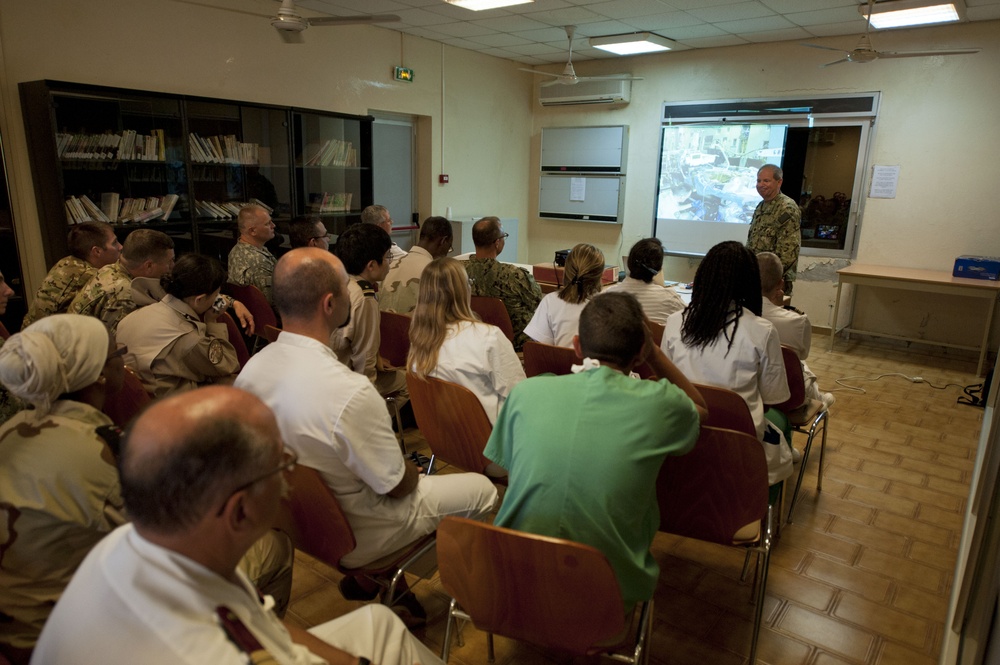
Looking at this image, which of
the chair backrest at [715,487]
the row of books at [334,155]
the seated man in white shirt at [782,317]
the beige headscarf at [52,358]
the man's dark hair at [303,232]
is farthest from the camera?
the row of books at [334,155]

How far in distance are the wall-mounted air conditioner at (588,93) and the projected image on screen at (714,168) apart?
0.67 meters

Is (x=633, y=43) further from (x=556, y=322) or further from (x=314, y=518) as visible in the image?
(x=314, y=518)

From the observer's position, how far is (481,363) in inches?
91.0

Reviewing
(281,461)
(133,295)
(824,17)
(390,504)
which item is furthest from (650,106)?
(281,461)

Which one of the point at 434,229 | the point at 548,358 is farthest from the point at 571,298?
the point at 434,229

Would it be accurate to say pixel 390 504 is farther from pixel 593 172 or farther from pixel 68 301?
pixel 593 172

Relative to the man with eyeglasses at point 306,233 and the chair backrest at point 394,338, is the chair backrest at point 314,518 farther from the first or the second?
the man with eyeglasses at point 306,233

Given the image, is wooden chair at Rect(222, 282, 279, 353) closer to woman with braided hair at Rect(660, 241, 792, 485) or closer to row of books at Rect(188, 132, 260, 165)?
row of books at Rect(188, 132, 260, 165)

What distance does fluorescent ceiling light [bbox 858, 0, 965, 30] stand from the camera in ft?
14.7

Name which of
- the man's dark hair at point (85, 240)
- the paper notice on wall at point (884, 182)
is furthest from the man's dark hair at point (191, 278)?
the paper notice on wall at point (884, 182)

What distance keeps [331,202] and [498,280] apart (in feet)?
8.62

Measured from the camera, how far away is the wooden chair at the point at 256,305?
3580mm

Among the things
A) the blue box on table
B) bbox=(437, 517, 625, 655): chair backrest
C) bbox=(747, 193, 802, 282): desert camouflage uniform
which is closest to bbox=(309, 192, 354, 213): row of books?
bbox=(747, 193, 802, 282): desert camouflage uniform

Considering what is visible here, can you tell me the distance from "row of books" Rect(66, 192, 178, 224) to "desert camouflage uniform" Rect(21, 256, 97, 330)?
0.87 metres
